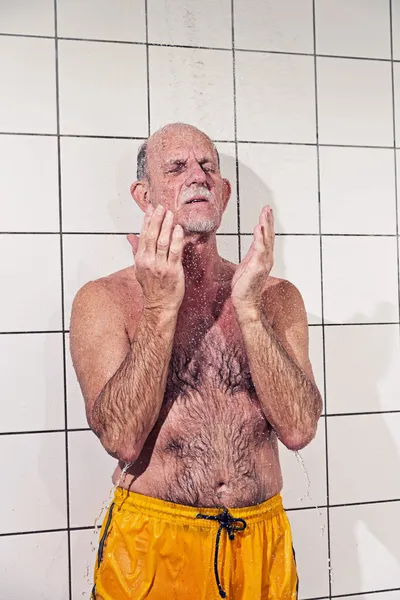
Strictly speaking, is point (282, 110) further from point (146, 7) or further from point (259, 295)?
point (259, 295)

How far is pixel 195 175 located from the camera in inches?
50.5

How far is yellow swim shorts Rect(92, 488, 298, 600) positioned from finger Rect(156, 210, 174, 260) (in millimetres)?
456

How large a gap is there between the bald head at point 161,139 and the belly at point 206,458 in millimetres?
526

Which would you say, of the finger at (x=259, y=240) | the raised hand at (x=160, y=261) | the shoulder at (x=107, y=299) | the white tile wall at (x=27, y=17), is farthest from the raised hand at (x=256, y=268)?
the white tile wall at (x=27, y=17)

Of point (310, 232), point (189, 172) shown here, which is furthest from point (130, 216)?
point (310, 232)

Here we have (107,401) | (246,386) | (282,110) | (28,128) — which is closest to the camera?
(107,401)

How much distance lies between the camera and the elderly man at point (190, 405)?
1.13 meters

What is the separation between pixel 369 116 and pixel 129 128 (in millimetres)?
674

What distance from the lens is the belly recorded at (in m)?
1.19

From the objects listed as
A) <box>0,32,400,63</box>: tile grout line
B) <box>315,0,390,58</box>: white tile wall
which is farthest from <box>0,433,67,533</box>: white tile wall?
<box>315,0,390,58</box>: white tile wall

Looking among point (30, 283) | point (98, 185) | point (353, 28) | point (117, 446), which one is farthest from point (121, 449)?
point (353, 28)

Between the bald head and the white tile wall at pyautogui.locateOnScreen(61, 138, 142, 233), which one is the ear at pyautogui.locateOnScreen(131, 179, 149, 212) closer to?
the bald head

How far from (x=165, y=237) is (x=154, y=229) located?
0.08ft

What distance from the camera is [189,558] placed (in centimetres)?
115
